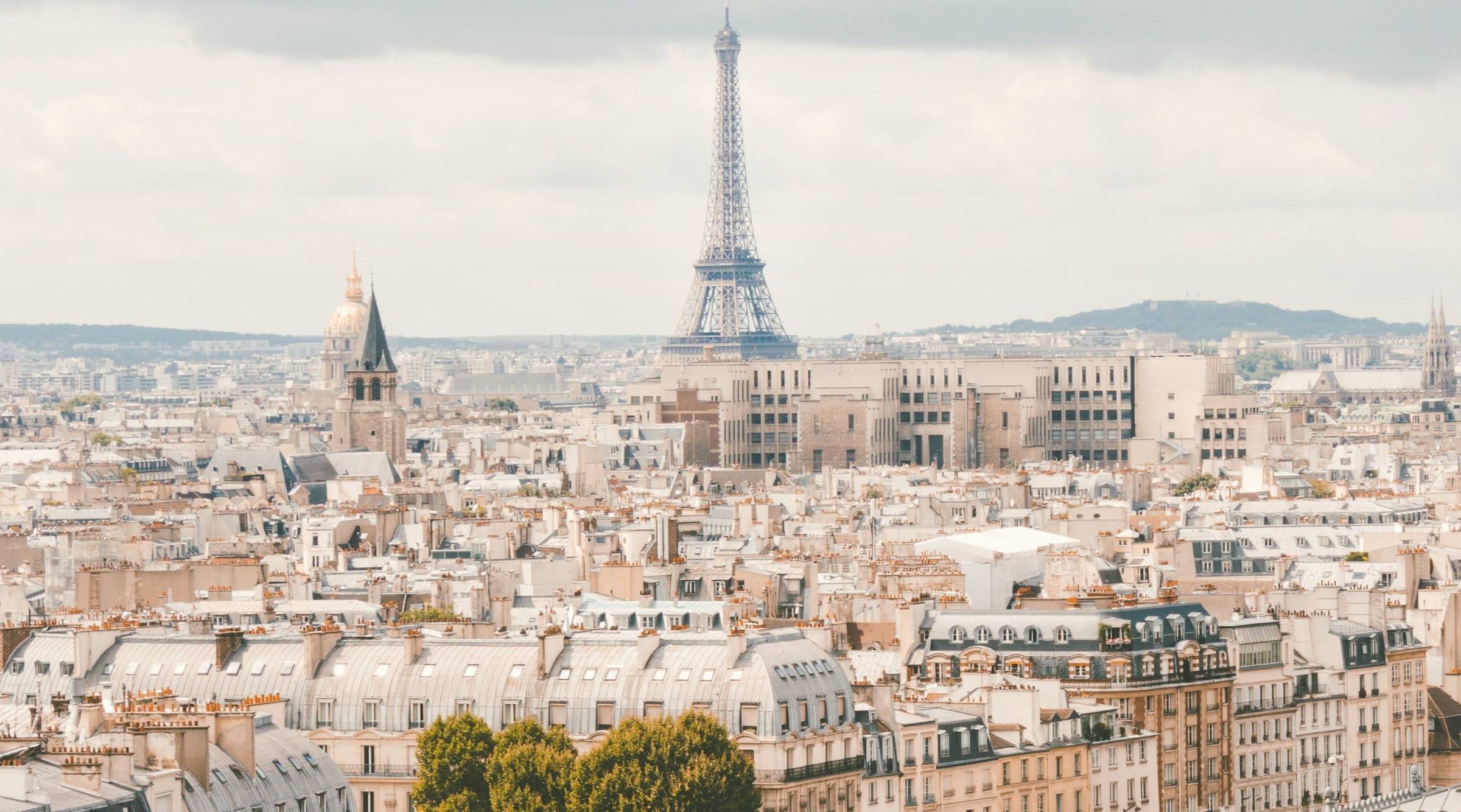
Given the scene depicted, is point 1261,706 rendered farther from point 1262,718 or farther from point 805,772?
point 805,772

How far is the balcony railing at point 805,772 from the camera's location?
48750 millimetres

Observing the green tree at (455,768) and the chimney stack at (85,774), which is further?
the green tree at (455,768)

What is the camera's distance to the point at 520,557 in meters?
82.2

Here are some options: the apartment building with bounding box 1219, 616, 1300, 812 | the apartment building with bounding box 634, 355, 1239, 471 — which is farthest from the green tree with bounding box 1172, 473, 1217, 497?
the apartment building with bounding box 1219, 616, 1300, 812

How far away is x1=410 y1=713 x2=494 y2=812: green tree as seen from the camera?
48156 mm

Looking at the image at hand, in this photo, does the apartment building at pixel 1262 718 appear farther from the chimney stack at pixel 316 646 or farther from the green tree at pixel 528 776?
the green tree at pixel 528 776

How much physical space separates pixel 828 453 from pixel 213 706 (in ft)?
472

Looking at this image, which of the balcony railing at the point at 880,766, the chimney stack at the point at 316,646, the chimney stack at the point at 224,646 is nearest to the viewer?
the balcony railing at the point at 880,766

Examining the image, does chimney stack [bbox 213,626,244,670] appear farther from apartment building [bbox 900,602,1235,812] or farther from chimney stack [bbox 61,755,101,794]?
chimney stack [bbox 61,755,101,794]

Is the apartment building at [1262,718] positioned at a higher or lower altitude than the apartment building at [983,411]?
lower

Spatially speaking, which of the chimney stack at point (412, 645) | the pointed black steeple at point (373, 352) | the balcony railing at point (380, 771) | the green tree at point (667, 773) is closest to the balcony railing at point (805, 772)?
the green tree at point (667, 773)

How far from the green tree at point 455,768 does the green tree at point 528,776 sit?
0.32m

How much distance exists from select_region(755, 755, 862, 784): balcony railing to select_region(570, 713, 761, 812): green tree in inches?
39.7

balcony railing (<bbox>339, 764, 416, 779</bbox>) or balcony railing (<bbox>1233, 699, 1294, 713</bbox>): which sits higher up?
balcony railing (<bbox>339, 764, 416, 779</bbox>)
